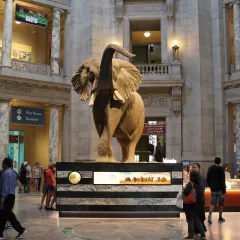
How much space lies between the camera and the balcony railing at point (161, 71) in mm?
21422

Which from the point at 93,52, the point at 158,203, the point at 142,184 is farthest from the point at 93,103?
the point at 93,52

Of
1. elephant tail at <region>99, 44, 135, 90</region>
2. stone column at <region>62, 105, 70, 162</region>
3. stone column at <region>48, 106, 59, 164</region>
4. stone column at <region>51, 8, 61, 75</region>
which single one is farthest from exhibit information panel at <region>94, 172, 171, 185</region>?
stone column at <region>51, 8, 61, 75</region>

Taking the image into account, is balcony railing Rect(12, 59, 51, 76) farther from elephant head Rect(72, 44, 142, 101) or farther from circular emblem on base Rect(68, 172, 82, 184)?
circular emblem on base Rect(68, 172, 82, 184)

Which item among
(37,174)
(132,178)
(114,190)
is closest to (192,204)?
(132,178)

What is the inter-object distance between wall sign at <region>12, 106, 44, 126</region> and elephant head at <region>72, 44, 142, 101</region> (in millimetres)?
11446

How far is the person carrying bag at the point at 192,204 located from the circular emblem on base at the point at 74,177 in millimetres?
3302

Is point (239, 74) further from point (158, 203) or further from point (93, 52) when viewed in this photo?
point (158, 203)

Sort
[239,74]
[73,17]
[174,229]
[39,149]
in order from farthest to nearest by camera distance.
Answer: [39,149] → [73,17] → [239,74] → [174,229]

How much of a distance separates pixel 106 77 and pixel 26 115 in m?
12.6

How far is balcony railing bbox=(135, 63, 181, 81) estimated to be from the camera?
21.4 metres

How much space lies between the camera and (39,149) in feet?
89.6

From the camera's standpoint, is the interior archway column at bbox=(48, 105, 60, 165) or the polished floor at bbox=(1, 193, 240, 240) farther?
the interior archway column at bbox=(48, 105, 60, 165)

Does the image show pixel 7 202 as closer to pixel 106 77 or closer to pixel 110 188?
pixel 110 188

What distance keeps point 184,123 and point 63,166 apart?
12.6m
